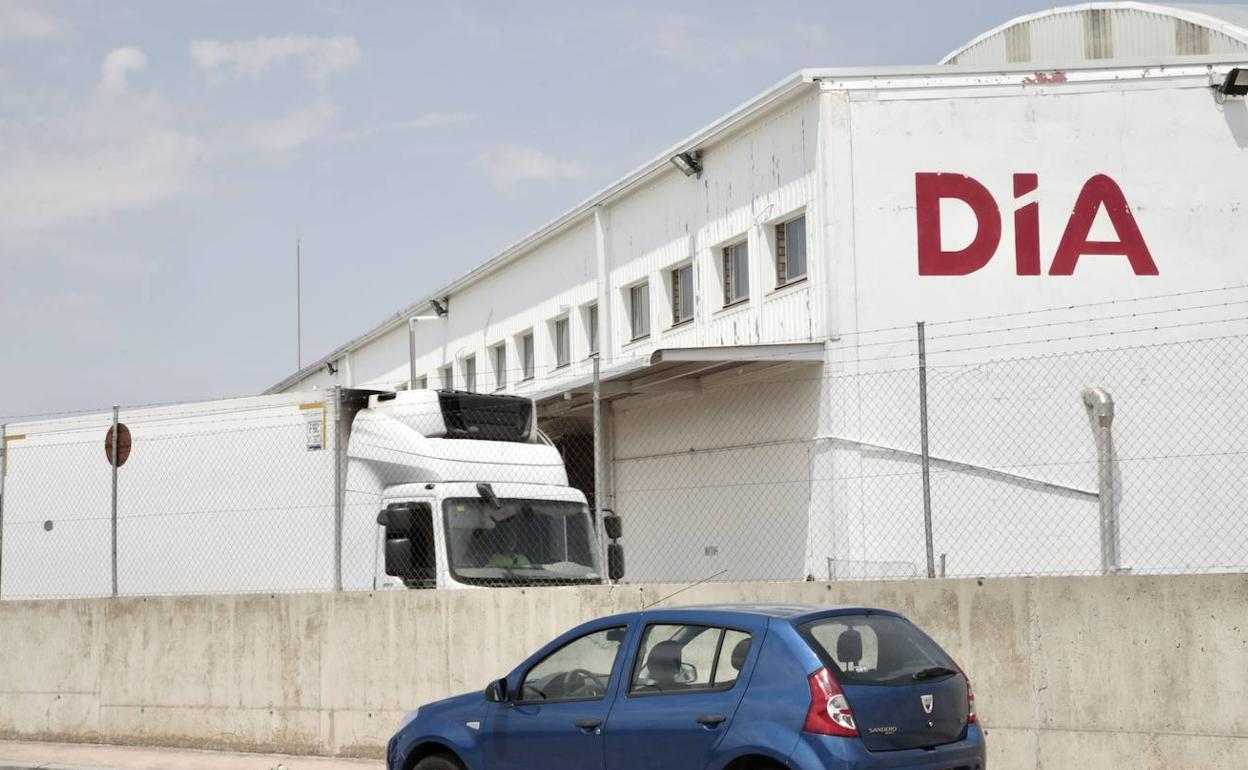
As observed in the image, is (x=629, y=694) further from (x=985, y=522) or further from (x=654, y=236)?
(x=654, y=236)

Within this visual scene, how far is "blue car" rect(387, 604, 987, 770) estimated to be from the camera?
761 centimetres

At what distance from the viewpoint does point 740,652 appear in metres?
8.01

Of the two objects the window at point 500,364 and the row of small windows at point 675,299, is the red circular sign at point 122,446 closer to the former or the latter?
the row of small windows at point 675,299

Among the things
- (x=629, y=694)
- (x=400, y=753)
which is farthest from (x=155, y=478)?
(x=629, y=694)

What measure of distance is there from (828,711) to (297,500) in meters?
8.83

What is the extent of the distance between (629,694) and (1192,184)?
573 inches

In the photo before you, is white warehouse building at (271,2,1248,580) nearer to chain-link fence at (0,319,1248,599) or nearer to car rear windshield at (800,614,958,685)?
chain-link fence at (0,319,1248,599)

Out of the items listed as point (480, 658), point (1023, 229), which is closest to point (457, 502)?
point (480, 658)

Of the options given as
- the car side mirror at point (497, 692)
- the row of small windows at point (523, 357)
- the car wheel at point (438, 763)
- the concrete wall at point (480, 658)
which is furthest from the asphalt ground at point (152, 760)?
the row of small windows at point (523, 357)

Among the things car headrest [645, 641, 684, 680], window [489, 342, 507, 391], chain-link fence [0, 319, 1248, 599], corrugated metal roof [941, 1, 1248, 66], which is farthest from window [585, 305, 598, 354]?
car headrest [645, 641, 684, 680]

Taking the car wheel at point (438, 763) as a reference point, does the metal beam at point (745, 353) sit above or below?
above

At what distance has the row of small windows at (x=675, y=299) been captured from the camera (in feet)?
69.4

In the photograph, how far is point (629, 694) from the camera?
8.40 metres

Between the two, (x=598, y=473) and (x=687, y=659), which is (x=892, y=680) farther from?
(x=598, y=473)
